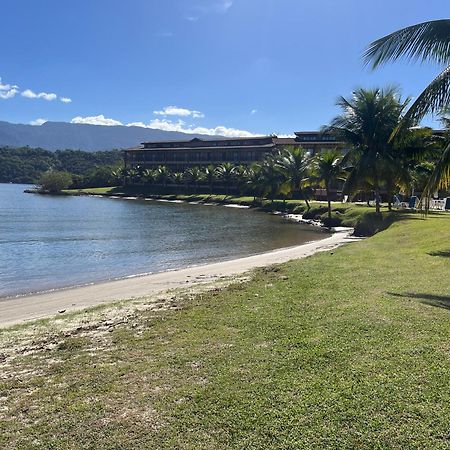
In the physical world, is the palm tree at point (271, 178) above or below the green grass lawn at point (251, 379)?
above

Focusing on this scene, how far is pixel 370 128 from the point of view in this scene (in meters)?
31.0

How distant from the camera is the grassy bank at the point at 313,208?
3055 centimetres

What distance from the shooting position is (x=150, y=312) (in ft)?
32.5

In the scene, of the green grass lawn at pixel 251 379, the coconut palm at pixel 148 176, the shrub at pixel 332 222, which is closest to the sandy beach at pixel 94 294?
the green grass lawn at pixel 251 379

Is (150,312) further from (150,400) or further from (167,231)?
(167,231)

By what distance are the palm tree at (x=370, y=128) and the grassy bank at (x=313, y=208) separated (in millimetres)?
2825

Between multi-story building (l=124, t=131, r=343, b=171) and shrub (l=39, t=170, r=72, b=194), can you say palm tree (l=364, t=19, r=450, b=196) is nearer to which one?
multi-story building (l=124, t=131, r=343, b=171)

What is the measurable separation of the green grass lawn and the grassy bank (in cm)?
2136

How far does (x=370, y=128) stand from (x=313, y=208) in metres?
22.1

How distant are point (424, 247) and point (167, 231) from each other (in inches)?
978

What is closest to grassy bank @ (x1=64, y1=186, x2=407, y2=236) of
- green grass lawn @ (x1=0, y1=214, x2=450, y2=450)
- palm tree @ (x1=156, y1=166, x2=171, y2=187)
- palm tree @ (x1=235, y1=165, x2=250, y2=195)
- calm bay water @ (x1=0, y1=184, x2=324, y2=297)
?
palm tree @ (x1=235, y1=165, x2=250, y2=195)

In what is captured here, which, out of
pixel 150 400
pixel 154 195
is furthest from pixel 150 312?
pixel 154 195

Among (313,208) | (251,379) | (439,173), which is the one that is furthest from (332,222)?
(251,379)

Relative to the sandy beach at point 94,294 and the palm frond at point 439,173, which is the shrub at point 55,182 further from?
the palm frond at point 439,173
